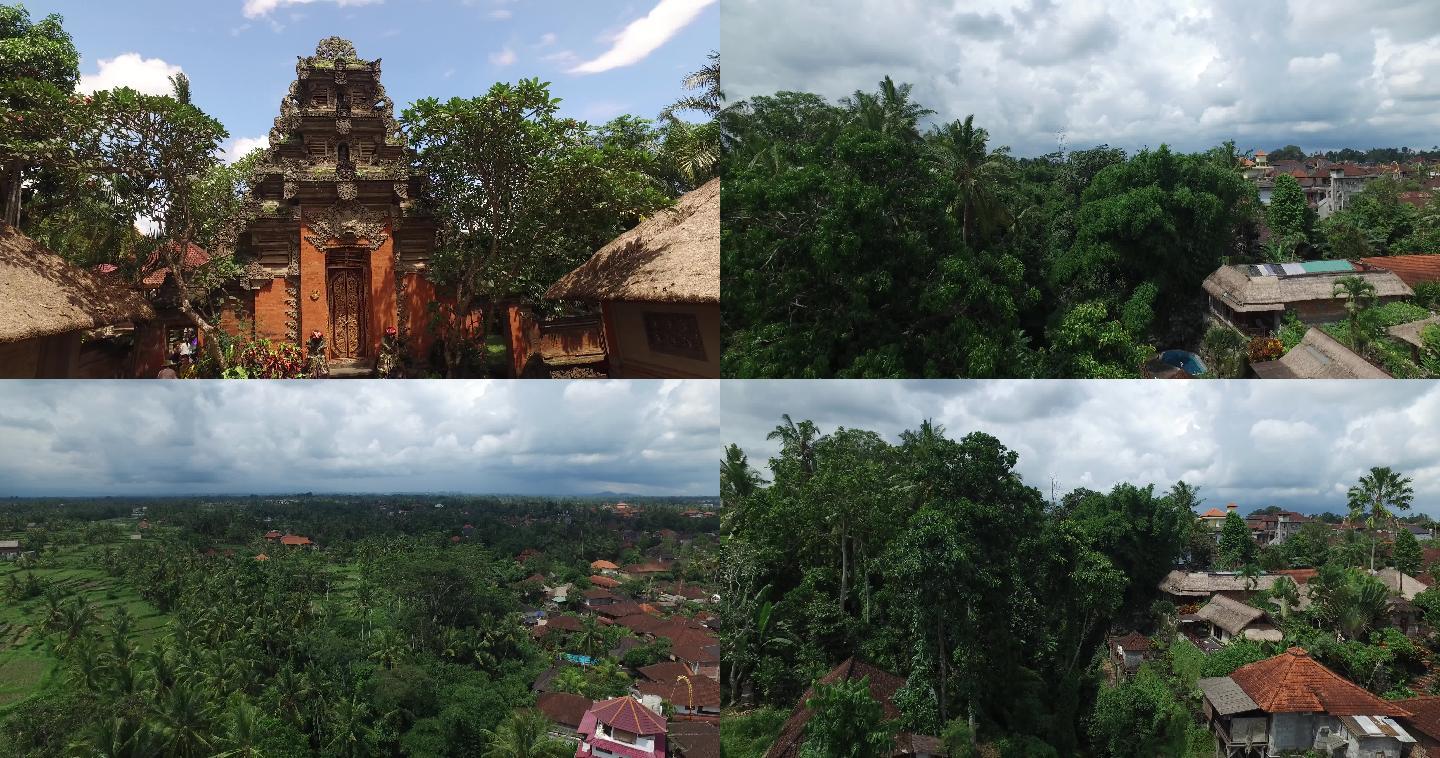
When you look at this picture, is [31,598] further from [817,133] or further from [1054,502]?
[1054,502]

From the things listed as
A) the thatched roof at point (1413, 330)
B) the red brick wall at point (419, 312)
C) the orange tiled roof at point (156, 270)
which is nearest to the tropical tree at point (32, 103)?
the orange tiled roof at point (156, 270)

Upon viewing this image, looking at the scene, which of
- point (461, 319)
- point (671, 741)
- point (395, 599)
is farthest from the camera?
point (395, 599)

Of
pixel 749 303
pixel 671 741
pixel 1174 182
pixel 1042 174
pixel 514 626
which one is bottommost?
pixel 671 741

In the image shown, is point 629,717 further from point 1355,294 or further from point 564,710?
point 1355,294

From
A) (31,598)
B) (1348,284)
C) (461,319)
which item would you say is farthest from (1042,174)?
(31,598)

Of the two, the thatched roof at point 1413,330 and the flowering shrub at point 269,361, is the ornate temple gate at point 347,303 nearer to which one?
the flowering shrub at point 269,361

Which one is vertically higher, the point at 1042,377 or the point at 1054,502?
the point at 1042,377

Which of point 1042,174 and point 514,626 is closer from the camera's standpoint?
point 514,626

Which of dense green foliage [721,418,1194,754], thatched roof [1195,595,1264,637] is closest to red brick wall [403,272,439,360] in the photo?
dense green foliage [721,418,1194,754]
